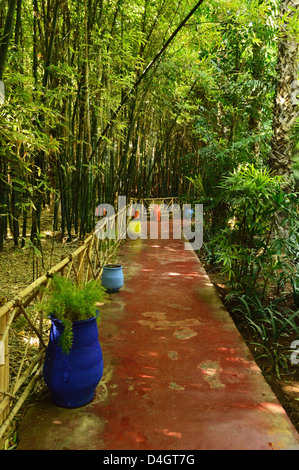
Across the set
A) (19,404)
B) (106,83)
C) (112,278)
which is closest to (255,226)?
(112,278)

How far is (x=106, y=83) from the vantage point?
465 cm

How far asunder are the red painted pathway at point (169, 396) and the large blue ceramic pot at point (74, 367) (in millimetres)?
85

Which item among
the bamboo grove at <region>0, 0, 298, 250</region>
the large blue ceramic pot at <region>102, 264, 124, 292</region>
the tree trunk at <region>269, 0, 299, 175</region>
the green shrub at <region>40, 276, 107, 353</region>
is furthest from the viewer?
the tree trunk at <region>269, 0, 299, 175</region>

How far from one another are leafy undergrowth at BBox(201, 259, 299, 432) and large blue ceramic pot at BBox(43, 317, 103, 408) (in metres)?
1.20

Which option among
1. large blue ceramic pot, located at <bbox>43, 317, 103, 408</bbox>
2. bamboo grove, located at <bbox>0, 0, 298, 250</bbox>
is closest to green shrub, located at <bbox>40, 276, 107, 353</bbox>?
large blue ceramic pot, located at <bbox>43, 317, 103, 408</bbox>

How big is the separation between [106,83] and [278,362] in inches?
153

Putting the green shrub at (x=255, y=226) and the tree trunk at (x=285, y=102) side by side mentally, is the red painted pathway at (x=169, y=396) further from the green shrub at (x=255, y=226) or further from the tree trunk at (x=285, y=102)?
the tree trunk at (x=285, y=102)

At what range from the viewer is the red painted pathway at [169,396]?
1.68m

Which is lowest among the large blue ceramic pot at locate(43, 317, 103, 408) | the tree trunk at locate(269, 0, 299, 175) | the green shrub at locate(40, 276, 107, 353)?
the large blue ceramic pot at locate(43, 317, 103, 408)

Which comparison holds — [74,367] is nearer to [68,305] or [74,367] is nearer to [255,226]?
[68,305]

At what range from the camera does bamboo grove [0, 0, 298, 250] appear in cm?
342

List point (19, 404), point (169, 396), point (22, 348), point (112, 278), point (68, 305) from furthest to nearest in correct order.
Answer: point (112, 278) < point (22, 348) < point (169, 396) < point (68, 305) < point (19, 404)

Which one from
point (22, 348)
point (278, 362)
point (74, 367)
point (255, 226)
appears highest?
point (255, 226)

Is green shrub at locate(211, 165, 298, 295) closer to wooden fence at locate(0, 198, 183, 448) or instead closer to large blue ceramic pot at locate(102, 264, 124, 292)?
large blue ceramic pot at locate(102, 264, 124, 292)
